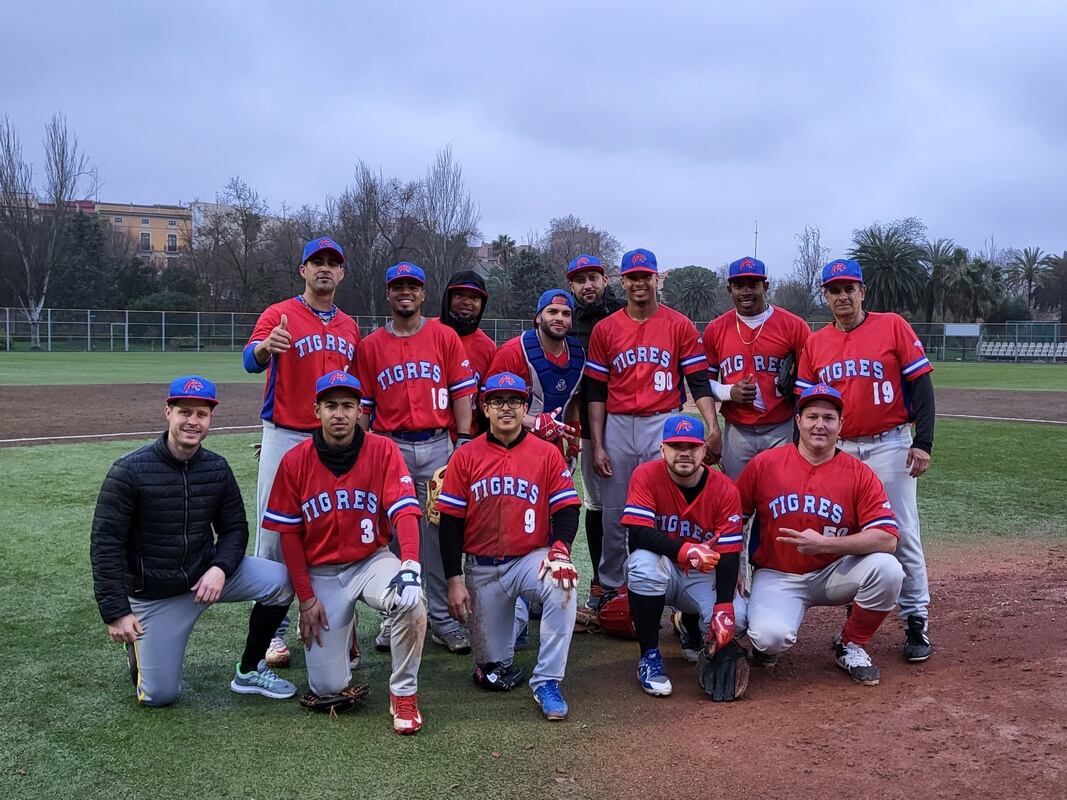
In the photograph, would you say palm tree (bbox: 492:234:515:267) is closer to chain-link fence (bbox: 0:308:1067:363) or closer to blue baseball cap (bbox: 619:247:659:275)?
chain-link fence (bbox: 0:308:1067:363)

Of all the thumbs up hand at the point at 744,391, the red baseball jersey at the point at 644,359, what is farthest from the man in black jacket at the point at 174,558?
the thumbs up hand at the point at 744,391

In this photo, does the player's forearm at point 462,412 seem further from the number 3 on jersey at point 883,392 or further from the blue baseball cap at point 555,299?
the number 3 on jersey at point 883,392

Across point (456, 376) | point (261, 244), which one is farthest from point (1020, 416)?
point (261, 244)

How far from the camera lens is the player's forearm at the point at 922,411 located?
455cm

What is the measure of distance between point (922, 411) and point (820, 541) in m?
1.10

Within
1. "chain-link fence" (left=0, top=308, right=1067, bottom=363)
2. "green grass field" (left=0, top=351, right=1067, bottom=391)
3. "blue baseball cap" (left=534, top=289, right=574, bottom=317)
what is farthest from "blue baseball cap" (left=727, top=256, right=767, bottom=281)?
"chain-link fence" (left=0, top=308, right=1067, bottom=363)

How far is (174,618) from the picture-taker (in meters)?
3.78

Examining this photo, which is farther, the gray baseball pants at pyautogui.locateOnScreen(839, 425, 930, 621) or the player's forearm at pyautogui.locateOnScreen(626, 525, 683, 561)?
the gray baseball pants at pyautogui.locateOnScreen(839, 425, 930, 621)

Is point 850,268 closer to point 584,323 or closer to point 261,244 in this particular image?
→ point 584,323

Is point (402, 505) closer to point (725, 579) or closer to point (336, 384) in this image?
point (336, 384)

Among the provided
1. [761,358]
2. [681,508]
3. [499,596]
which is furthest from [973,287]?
[499,596]

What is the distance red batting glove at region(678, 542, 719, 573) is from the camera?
3.90 m

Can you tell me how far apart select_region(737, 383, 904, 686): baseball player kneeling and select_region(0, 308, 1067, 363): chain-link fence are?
3210 cm

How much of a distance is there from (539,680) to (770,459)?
1.63 m
